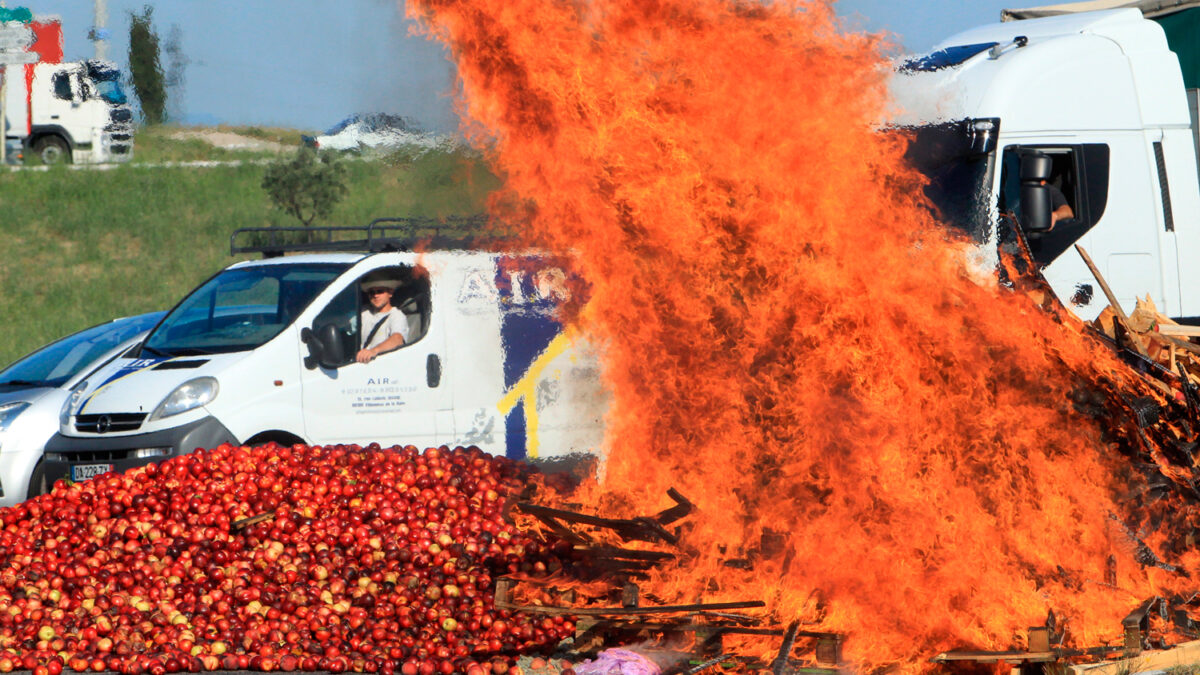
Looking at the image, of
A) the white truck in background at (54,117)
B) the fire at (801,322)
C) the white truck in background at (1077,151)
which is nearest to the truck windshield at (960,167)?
the white truck in background at (1077,151)

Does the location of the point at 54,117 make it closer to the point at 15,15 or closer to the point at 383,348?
the point at 15,15

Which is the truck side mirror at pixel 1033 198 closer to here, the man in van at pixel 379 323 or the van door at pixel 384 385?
the van door at pixel 384 385

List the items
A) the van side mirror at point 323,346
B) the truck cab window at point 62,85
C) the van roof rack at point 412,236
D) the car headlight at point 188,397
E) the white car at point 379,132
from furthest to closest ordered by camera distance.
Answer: the truck cab window at point 62,85, the van side mirror at point 323,346, the car headlight at point 188,397, the van roof rack at point 412,236, the white car at point 379,132

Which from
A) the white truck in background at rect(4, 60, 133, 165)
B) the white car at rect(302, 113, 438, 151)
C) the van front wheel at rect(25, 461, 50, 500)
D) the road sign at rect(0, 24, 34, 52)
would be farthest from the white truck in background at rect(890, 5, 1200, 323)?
the white truck in background at rect(4, 60, 133, 165)

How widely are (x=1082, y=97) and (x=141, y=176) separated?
96.7 feet

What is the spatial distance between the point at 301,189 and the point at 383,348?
1903 centimetres

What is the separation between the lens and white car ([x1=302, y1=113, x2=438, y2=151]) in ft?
20.5

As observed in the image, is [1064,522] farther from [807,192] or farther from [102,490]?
[102,490]

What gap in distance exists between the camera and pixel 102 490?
7785mm

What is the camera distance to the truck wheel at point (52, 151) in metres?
32.5

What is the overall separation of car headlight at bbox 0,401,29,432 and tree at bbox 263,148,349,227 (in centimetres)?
1220

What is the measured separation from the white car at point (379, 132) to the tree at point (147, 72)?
2.06 meters

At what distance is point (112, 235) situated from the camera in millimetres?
30859

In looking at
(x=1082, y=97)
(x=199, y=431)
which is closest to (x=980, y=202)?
(x=1082, y=97)
